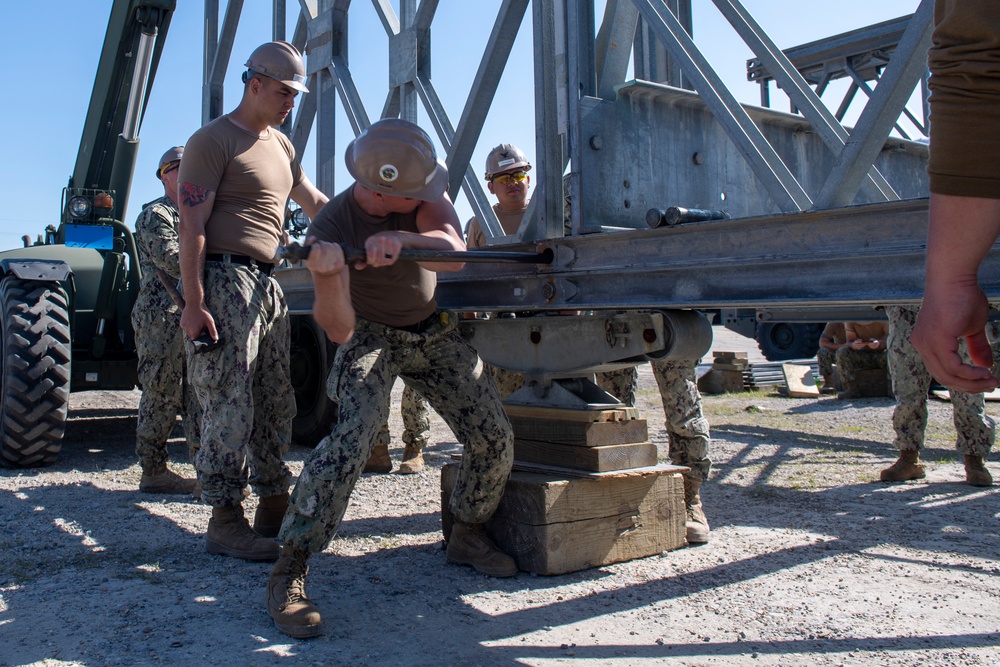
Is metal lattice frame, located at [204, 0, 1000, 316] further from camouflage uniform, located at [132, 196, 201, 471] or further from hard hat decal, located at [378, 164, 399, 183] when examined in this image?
camouflage uniform, located at [132, 196, 201, 471]

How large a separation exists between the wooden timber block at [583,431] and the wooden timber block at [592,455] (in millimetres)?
19

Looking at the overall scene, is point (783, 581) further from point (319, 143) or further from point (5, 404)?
point (5, 404)

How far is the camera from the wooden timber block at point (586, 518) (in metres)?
3.39

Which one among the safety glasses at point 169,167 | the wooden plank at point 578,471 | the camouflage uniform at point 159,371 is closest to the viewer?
the wooden plank at point 578,471

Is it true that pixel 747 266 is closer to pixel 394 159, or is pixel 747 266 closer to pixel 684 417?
pixel 394 159

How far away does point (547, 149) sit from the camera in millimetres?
3461

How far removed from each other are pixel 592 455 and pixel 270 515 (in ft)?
4.94

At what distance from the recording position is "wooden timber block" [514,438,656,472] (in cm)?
354

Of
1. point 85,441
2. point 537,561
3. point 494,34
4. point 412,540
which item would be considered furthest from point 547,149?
point 85,441

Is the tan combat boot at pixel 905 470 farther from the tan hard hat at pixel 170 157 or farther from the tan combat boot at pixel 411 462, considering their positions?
the tan hard hat at pixel 170 157

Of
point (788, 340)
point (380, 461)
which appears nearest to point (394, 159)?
point (380, 461)

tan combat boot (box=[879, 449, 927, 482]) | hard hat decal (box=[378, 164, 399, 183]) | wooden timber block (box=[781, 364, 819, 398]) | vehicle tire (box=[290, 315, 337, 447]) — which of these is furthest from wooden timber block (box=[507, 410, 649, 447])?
wooden timber block (box=[781, 364, 819, 398])

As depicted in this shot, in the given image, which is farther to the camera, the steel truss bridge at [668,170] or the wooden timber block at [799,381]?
the wooden timber block at [799,381]

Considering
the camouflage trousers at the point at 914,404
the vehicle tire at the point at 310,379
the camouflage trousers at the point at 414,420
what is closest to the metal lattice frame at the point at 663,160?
the camouflage trousers at the point at 914,404
